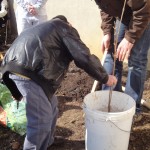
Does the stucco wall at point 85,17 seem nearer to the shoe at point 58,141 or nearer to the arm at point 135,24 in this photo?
the arm at point 135,24

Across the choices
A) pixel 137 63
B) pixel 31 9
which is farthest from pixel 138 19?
pixel 31 9

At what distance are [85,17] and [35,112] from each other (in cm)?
238

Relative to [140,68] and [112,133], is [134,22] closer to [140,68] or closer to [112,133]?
[140,68]

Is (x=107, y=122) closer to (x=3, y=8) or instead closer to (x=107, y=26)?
(x=107, y=26)

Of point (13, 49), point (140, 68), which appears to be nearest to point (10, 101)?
point (13, 49)

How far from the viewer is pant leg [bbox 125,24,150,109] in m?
3.02

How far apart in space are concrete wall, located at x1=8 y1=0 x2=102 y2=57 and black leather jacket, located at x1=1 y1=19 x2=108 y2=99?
82.0 inches

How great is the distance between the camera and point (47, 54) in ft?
7.84

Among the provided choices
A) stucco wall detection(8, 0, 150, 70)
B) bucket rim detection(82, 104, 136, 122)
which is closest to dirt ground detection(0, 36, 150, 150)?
bucket rim detection(82, 104, 136, 122)

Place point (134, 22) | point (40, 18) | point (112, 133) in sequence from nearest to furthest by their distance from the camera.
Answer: point (112, 133) → point (134, 22) → point (40, 18)

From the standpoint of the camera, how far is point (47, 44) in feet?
7.88

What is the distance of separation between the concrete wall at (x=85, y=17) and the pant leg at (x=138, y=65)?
1479 millimetres

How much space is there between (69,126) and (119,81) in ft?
2.43

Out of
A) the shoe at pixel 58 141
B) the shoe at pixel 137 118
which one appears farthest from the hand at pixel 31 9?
the shoe at pixel 137 118
